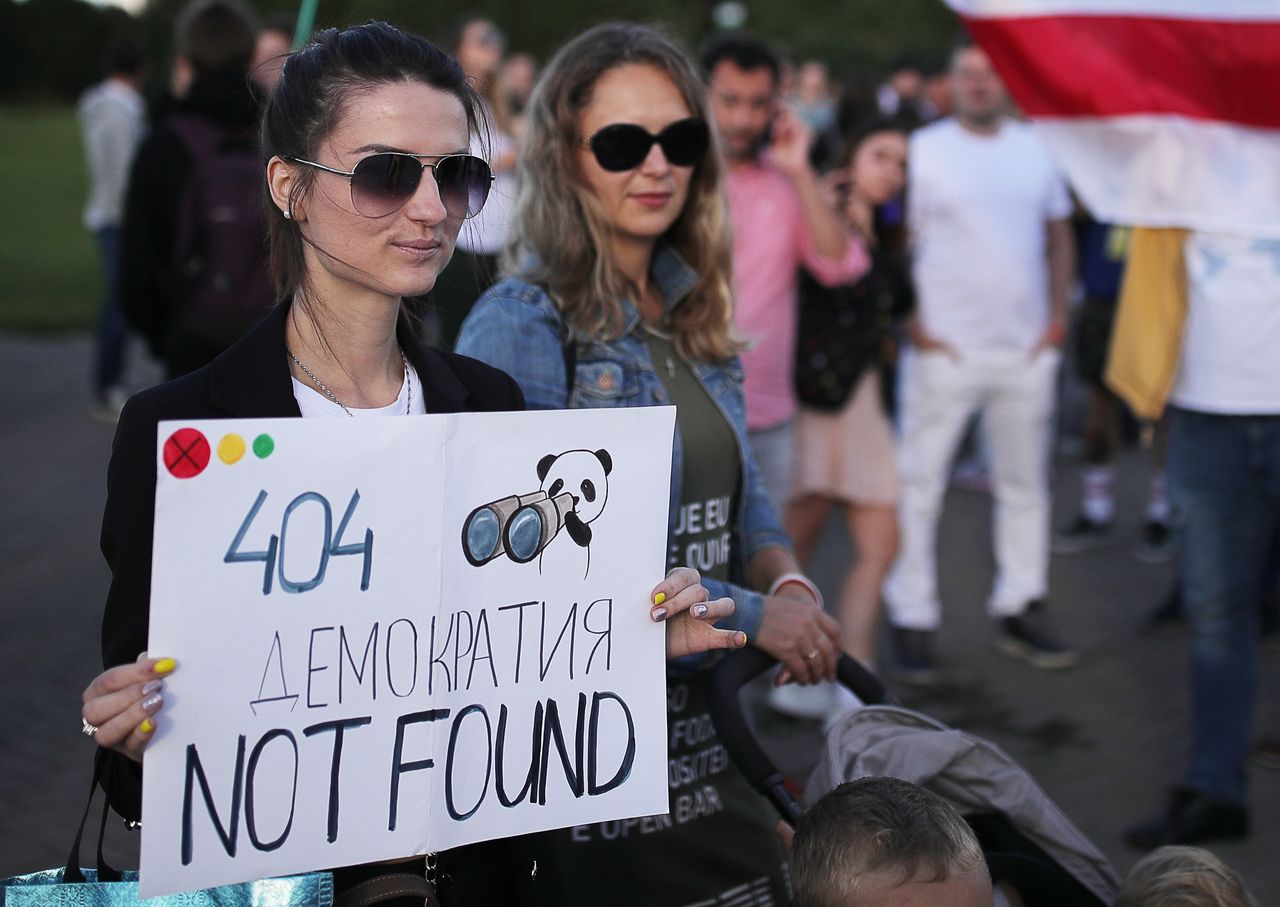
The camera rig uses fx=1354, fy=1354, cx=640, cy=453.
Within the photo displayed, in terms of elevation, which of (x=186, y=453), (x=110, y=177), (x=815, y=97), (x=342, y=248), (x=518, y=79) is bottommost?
(x=186, y=453)

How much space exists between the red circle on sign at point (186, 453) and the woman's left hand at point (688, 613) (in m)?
0.68

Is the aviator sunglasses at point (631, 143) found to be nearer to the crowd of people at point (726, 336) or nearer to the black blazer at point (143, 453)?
the crowd of people at point (726, 336)

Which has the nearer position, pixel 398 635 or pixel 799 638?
pixel 398 635

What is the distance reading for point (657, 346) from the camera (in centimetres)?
267

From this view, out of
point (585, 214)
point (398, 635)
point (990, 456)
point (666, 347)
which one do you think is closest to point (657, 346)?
point (666, 347)

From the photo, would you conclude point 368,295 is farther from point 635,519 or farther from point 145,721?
point 145,721

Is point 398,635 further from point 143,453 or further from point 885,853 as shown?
point 885,853

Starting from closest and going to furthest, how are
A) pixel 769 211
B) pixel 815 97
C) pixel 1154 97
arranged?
1. pixel 1154 97
2. pixel 769 211
3. pixel 815 97

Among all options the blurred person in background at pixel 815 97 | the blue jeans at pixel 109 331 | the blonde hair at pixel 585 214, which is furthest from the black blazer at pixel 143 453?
the blurred person in background at pixel 815 97

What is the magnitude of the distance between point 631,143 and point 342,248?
936 mm

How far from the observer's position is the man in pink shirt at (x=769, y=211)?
4.65 metres

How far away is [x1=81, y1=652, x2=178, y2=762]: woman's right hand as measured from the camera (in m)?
1.56

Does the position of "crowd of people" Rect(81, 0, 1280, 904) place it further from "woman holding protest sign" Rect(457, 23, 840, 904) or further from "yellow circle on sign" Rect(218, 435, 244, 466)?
"yellow circle on sign" Rect(218, 435, 244, 466)

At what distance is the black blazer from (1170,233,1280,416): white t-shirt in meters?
2.94
